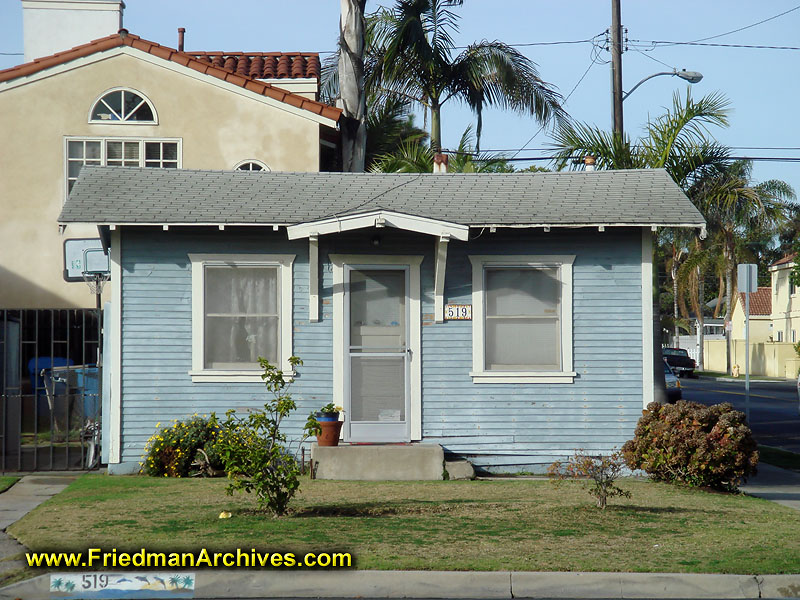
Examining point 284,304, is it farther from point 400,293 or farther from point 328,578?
point 328,578

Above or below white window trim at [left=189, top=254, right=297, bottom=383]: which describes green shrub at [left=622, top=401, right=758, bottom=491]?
below

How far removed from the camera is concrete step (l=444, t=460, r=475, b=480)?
11672 millimetres

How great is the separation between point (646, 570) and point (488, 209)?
6.64 m

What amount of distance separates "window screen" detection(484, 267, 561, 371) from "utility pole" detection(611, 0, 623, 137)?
25.5 feet

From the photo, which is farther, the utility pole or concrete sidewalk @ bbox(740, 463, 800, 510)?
the utility pole

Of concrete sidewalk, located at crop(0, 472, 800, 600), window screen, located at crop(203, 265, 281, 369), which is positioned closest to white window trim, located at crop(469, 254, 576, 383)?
window screen, located at crop(203, 265, 281, 369)

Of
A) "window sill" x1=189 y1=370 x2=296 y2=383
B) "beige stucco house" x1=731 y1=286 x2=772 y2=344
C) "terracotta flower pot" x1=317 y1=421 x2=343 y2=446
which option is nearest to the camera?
"terracotta flower pot" x1=317 y1=421 x2=343 y2=446

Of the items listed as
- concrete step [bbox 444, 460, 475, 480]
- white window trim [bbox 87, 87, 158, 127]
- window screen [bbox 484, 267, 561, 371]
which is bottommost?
concrete step [bbox 444, 460, 475, 480]

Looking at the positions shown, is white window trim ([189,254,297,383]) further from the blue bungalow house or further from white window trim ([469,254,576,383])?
white window trim ([469,254,576,383])

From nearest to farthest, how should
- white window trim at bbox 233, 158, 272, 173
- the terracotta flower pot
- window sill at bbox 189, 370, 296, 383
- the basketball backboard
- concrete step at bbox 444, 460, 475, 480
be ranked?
concrete step at bbox 444, 460, 475, 480 < the terracotta flower pot < window sill at bbox 189, 370, 296, 383 < the basketball backboard < white window trim at bbox 233, 158, 272, 173

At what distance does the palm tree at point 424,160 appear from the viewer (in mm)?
20609

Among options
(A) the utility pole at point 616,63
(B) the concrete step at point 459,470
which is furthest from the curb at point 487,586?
(A) the utility pole at point 616,63

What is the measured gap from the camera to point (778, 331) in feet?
196

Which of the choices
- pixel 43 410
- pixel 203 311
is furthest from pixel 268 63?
pixel 43 410
